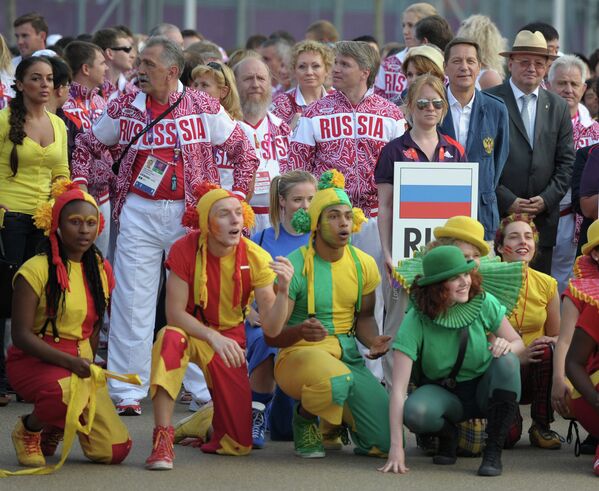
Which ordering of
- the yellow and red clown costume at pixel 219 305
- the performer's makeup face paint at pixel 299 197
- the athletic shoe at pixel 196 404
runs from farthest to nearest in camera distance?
the athletic shoe at pixel 196 404 → the performer's makeup face paint at pixel 299 197 → the yellow and red clown costume at pixel 219 305

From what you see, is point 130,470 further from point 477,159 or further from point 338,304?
point 477,159

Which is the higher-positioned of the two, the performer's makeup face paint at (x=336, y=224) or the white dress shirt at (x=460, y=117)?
the white dress shirt at (x=460, y=117)

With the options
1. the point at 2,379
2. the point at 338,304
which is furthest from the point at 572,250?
the point at 2,379

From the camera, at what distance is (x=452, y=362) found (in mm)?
7770

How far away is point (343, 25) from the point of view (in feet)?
105

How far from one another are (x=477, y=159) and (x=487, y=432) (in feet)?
8.69

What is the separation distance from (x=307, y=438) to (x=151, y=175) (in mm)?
2389

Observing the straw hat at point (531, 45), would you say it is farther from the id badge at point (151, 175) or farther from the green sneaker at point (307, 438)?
the green sneaker at point (307, 438)

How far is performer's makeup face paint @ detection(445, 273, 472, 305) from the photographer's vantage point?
7.60 meters

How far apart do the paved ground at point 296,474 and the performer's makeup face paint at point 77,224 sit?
117 centimetres

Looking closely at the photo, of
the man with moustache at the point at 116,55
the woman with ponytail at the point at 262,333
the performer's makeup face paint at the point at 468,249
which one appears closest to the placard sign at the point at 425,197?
the woman with ponytail at the point at 262,333

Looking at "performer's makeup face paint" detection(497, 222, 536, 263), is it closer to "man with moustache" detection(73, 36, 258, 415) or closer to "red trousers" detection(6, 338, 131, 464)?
"man with moustache" detection(73, 36, 258, 415)

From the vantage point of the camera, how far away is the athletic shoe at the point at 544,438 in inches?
328

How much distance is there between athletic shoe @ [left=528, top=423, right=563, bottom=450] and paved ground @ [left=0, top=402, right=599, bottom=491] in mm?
63
